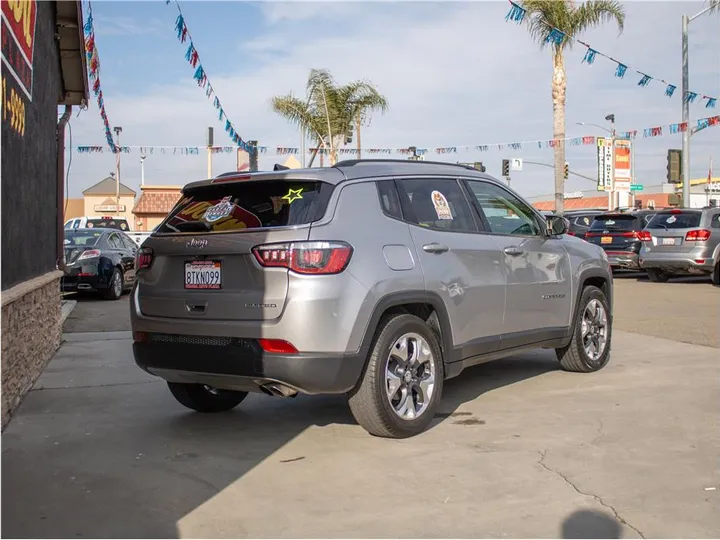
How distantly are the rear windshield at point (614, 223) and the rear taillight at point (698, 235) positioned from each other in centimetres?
268

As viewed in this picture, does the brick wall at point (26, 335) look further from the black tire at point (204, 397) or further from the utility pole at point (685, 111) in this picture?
the utility pole at point (685, 111)

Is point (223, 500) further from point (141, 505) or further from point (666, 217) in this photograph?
point (666, 217)

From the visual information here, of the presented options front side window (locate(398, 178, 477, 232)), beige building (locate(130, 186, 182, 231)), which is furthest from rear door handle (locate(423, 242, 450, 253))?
beige building (locate(130, 186, 182, 231))

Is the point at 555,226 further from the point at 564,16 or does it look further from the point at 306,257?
the point at 564,16

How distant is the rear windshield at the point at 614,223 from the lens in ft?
64.5

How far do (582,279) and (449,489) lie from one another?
3593 mm

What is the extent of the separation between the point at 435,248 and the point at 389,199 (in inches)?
19.0

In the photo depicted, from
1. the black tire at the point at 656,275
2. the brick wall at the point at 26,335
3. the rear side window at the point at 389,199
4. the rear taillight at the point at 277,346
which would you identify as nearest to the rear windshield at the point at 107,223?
the black tire at the point at 656,275

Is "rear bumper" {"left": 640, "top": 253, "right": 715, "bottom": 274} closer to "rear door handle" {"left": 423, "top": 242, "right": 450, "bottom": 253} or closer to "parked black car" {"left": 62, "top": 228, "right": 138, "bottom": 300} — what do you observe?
"parked black car" {"left": 62, "top": 228, "right": 138, "bottom": 300}

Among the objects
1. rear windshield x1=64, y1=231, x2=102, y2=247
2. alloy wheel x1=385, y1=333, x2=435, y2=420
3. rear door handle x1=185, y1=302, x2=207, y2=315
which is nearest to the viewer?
rear door handle x1=185, y1=302, x2=207, y2=315

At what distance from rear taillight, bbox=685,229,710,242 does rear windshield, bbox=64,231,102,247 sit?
12284mm

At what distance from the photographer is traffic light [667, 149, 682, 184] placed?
86.2 ft

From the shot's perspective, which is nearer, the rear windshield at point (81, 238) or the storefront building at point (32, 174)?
the storefront building at point (32, 174)

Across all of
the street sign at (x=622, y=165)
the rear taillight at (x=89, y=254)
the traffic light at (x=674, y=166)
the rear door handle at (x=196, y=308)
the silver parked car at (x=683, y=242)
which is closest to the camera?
the rear door handle at (x=196, y=308)
